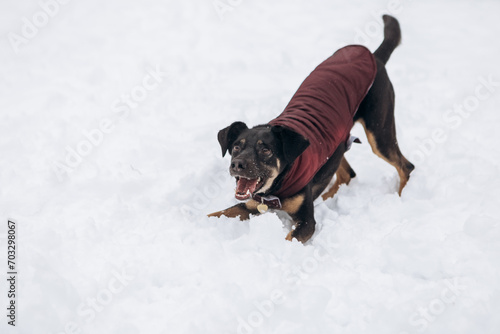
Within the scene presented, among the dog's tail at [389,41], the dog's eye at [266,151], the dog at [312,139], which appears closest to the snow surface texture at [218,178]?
the dog at [312,139]

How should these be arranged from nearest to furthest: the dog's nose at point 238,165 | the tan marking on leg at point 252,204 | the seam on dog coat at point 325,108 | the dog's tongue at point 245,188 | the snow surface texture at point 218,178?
the snow surface texture at point 218,178
the dog's nose at point 238,165
the dog's tongue at point 245,188
the seam on dog coat at point 325,108
the tan marking on leg at point 252,204

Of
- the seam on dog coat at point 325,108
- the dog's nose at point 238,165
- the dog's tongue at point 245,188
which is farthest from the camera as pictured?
the seam on dog coat at point 325,108

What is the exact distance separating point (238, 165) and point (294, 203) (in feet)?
2.13

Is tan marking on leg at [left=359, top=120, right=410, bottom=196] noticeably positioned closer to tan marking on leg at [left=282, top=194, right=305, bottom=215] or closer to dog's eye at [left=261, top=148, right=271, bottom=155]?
tan marking on leg at [left=282, top=194, right=305, bottom=215]

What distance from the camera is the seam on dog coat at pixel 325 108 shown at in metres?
3.80

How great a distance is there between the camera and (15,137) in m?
4.83

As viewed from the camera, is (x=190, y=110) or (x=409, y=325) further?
(x=190, y=110)

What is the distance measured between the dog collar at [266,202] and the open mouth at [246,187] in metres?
0.23

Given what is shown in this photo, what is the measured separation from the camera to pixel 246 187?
366cm

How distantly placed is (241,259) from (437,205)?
67.1 inches

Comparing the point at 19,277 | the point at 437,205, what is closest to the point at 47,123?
the point at 19,277

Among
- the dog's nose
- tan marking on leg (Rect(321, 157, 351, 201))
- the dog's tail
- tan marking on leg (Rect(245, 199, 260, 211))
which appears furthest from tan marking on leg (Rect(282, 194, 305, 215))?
the dog's tail

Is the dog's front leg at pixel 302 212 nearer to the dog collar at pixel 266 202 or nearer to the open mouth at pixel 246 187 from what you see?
the dog collar at pixel 266 202

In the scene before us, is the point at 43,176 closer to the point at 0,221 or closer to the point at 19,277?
the point at 0,221
